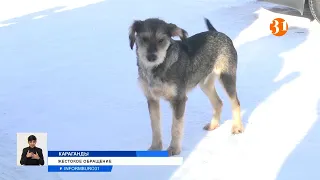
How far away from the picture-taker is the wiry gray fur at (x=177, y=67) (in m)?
4.93

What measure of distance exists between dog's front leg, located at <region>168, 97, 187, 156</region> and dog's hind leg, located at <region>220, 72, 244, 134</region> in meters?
0.79

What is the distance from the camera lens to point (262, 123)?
6062mm

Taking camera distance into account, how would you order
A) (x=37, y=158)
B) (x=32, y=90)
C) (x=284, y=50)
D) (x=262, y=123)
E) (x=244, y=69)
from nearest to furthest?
(x=37, y=158) → (x=262, y=123) → (x=32, y=90) → (x=244, y=69) → (x=284, y=50)

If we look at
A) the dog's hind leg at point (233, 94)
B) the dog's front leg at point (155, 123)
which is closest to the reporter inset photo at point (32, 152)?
the dog's front leg at point (155, 123)

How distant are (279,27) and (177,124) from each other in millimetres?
6274

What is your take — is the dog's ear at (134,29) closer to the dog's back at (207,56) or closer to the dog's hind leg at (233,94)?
the dog's back at (207,56)

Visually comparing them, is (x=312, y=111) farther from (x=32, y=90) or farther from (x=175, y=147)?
(x=32, y=90)

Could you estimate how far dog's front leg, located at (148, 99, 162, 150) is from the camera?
5.33 m

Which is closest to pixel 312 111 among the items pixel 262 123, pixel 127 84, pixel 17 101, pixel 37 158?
pixel 262 123

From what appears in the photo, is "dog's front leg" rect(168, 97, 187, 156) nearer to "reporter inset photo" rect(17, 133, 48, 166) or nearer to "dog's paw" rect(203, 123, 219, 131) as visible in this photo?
"dog's paw" rect(203, 123, 219, 131)

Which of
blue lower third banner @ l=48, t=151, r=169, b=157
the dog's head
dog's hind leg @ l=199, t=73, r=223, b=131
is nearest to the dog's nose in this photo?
the dog's head

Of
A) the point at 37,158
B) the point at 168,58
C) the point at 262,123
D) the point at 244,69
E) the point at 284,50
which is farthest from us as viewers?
the point at 284,50

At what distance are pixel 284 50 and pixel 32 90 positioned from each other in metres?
Result: 4.84

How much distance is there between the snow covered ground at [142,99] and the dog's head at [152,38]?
46.5 inches
